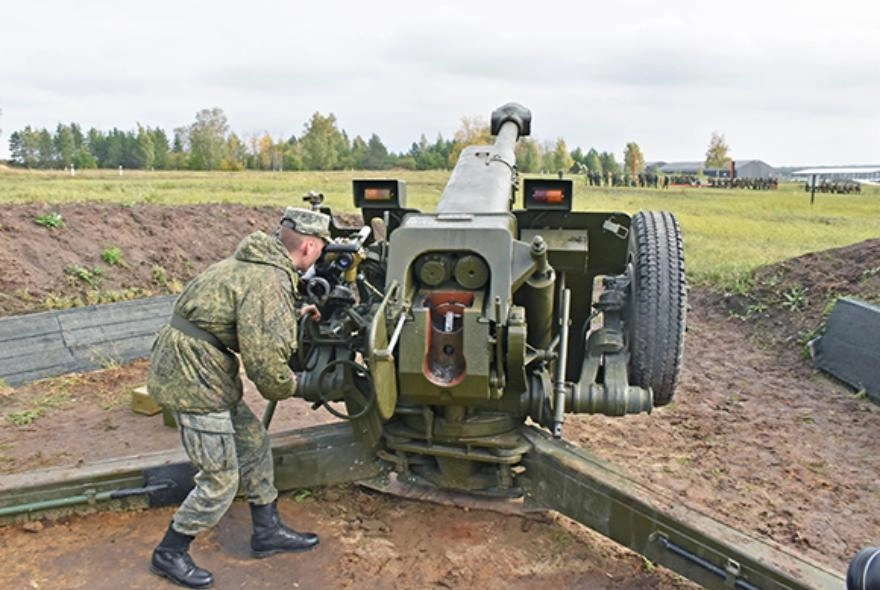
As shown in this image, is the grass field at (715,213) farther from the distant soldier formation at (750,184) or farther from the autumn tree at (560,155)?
Answer: the autumn tree at (560,155)

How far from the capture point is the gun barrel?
4102 mm

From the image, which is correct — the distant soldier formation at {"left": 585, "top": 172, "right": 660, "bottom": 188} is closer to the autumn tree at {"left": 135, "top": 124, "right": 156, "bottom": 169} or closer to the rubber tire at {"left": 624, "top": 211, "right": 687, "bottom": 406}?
the autumn tree at {"left": 135, "top": 124, "right": 156, "bottom": 169}

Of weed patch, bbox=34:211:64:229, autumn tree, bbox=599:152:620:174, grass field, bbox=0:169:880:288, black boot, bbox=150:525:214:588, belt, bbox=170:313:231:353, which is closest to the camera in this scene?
belt, bbox=170:313:231:353

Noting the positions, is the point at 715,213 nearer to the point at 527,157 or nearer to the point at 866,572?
the point at 866,572

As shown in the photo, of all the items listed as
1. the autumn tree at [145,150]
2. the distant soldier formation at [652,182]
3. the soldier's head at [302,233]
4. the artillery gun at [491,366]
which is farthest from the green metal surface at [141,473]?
the autumn tree at [145,150]

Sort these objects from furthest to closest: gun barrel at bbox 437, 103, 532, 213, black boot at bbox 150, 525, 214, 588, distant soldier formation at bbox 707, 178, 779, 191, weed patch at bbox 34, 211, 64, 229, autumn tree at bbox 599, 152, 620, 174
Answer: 1. autumn tree at bbox 599, 152, 620, 174
2. distant soldier formation at bbox 707, 178, 779, 191
3. weed patch at bbox 34, 211, 64, 229
4. gun barrel at bbox 437, 103, 532, 213
5. black boot at bbox 150, 525, 214, 588

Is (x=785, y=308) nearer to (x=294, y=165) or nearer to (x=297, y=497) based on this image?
(x=297, y=497)

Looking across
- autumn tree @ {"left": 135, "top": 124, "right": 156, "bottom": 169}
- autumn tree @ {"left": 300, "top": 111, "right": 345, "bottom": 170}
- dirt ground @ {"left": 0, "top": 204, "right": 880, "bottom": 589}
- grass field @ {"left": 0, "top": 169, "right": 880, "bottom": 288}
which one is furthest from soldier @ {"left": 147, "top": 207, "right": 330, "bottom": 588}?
autumn tree @ {"left": 135, "top": 124, "right": 156, "bottom": 169}

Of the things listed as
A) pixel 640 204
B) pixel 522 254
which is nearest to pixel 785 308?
pixel 522 254

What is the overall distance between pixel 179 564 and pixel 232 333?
41.4 inches

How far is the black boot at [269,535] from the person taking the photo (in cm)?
377

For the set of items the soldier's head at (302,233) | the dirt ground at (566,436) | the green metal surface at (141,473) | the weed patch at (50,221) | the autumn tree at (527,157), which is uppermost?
the autumn tree at (527,157)

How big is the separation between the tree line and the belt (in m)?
46.3

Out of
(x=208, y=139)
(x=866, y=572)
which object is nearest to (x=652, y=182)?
(x=208, y=139)
